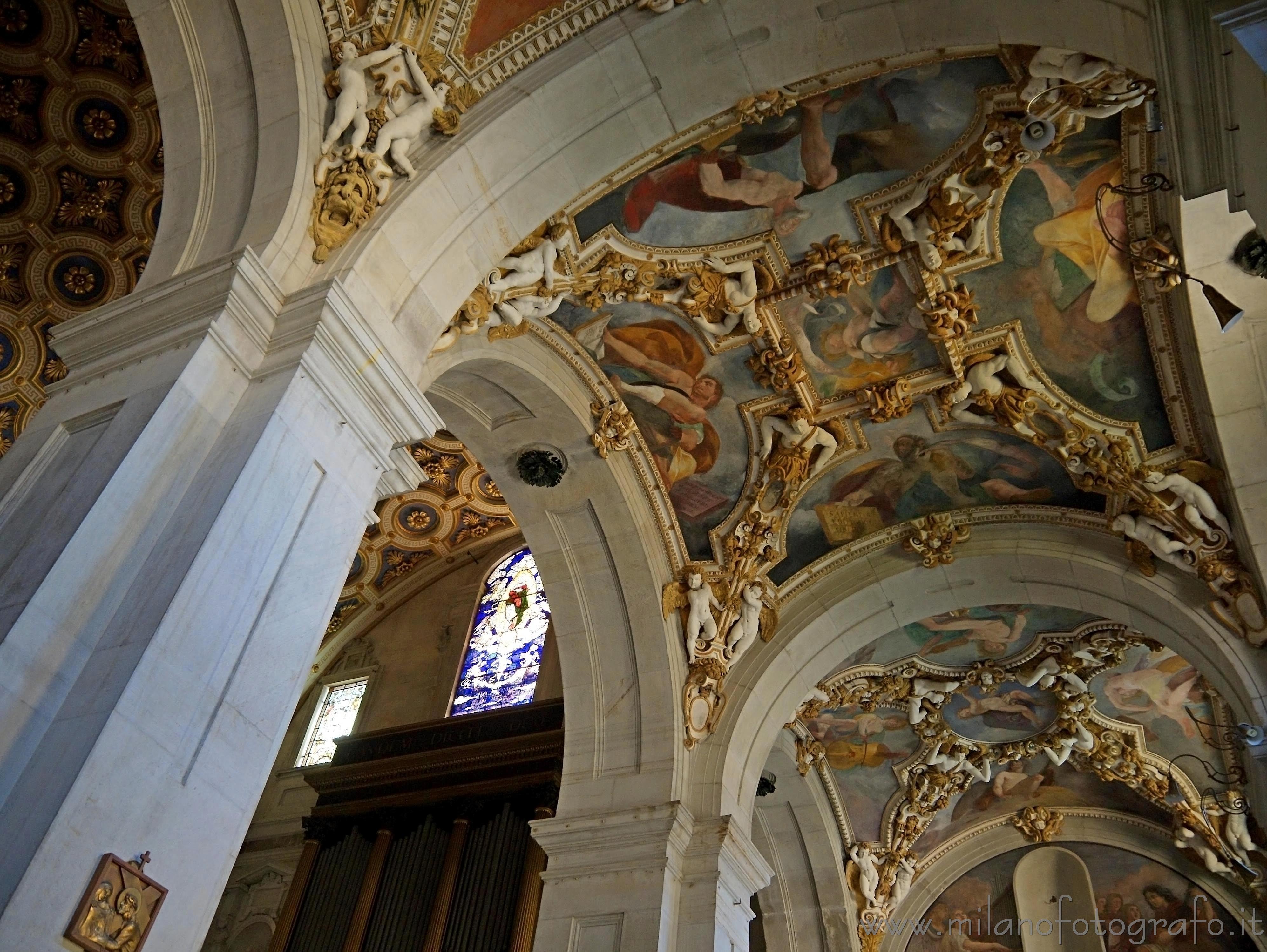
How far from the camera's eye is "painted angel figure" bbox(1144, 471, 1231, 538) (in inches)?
317

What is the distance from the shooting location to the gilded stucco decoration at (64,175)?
9352 mm

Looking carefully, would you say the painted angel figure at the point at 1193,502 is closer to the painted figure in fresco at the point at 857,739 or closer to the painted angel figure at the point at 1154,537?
the painted angel figure at the point at 1154,537

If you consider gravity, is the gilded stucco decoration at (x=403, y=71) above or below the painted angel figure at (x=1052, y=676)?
below

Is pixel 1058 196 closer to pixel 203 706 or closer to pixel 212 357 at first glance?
pixel 212 357

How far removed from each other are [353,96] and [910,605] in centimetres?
681

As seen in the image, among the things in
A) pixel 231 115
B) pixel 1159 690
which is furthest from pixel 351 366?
pixel 1159 690

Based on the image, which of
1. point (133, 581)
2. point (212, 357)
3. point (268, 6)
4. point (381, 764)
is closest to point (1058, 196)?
point (268, 6)

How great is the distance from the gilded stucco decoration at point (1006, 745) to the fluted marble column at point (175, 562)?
7629 millimetres

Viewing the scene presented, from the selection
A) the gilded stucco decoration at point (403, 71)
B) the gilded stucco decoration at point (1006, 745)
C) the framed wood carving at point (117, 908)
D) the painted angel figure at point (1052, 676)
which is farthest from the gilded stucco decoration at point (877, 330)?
the framed wood carving at point (117, 908)

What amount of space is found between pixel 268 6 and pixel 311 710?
11383mm

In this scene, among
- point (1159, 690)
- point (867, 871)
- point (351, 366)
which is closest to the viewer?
point (351, 366)

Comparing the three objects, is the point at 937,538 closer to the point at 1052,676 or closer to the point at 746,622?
the point at 746,622

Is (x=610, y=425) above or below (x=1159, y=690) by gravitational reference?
below

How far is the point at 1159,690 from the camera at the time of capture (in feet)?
37.6
